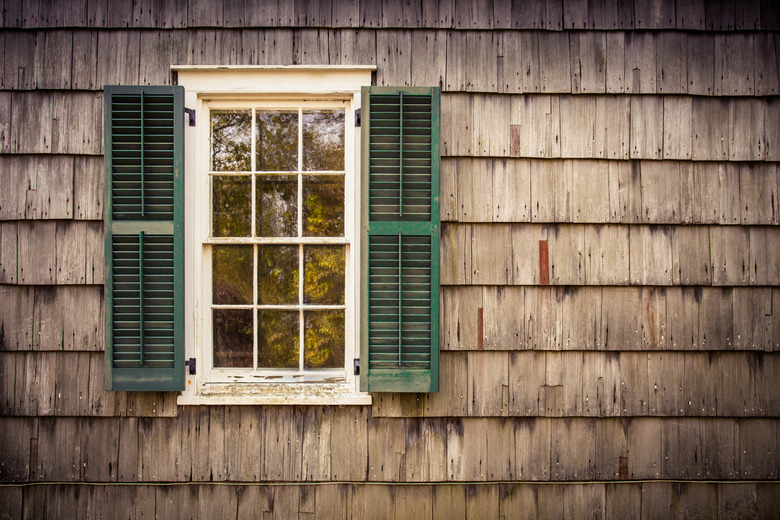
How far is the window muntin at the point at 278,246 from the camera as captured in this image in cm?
250

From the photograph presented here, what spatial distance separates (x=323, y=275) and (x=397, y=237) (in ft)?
1.48

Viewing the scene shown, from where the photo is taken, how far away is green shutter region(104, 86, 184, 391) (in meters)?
2.33

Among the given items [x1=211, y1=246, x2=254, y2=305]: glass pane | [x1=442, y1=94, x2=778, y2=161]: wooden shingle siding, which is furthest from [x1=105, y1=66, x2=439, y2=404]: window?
[x1=442, y1=94, x2=778, y2=161]: wooden shingle siding

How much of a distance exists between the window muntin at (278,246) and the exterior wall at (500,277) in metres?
0.28

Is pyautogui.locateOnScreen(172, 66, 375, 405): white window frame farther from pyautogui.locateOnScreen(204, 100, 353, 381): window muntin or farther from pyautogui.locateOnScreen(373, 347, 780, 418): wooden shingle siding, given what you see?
pyautogui.locateOnScreen(373, 347, 780, 418): wooden shingle siding

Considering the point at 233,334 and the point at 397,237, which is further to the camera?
the point at 233,334

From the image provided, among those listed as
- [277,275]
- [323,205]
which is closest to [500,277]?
[323,205]

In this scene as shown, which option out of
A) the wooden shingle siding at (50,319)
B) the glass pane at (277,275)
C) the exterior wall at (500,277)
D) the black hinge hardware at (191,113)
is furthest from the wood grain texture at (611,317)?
the wooden shingle siding at (50,319)

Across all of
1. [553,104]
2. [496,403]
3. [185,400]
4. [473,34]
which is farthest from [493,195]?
[185,400]

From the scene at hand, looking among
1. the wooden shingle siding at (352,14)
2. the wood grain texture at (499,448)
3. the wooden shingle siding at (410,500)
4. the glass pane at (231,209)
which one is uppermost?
the wooden shingle siding at (352,14)

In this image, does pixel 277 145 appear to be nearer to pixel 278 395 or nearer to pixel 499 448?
pixel 278 395

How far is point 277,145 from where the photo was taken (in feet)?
8.23

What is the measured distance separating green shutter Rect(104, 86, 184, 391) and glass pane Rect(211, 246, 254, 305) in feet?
0.61

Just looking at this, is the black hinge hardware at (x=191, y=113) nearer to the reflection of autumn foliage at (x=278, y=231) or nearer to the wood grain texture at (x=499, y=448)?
the reflection of autumn foliage at (x=278, y=231)
